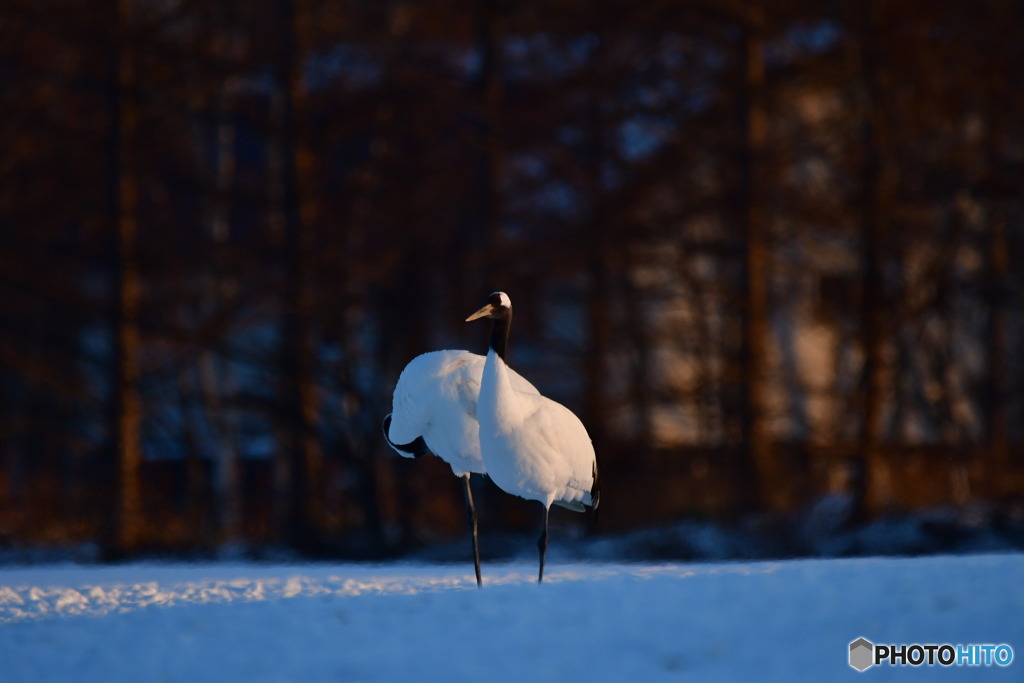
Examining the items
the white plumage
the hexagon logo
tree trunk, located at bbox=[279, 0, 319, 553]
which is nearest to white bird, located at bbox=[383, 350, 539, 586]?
the white plumage

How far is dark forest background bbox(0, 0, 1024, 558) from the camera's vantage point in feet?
55.6

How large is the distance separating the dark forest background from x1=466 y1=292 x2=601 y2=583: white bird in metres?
6.35

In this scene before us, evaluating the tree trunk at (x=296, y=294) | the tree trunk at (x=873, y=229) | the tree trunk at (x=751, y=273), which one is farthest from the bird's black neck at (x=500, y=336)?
the tree trunk at (x=873, y=229)

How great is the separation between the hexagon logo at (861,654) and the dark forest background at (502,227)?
845 centimetres

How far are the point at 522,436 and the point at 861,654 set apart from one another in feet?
9.10

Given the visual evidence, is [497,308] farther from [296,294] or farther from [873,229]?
[873,229]

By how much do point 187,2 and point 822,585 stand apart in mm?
12031

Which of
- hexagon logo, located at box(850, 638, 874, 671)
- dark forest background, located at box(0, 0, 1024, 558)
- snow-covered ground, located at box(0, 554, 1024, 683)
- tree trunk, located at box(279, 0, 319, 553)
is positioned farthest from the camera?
tree trunk, located at box(279, 0, 319, 553)

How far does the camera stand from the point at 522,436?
8883 mm

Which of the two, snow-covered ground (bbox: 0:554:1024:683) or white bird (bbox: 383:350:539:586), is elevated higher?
white bird (bbox: 383:350:539:586)

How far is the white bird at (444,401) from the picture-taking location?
9.34 m

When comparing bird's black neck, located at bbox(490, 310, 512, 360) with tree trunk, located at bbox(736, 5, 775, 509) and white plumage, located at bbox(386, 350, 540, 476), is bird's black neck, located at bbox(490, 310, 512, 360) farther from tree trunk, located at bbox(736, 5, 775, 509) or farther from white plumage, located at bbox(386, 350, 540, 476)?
tree trunk, located at bbox(736, 5, 775, 509)

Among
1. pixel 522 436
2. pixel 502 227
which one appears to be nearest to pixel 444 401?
pixel 522 436

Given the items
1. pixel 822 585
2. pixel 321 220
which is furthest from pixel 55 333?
pixel 822 585
